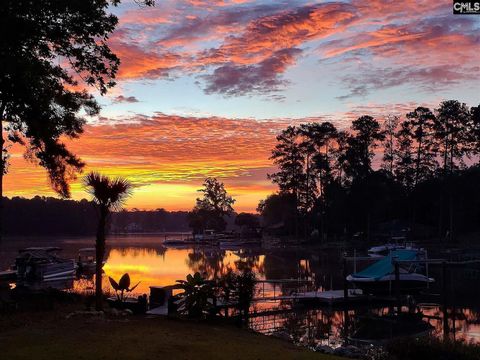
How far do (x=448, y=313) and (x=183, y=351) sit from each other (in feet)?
66.1

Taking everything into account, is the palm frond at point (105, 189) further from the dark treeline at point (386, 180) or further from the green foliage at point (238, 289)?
the dark treeline at point (386, 180)

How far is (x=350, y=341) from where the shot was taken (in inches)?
785

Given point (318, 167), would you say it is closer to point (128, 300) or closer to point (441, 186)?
point (441, 186)

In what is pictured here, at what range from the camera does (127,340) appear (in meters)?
12.1

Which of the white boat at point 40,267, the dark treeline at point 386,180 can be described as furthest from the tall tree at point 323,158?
the white boat at point 40,267

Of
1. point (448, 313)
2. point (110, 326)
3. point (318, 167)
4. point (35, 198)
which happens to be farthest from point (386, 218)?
point (35, 198)

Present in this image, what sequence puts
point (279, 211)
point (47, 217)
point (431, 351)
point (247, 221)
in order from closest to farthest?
point (431, 351), point (247, 221), point (279, 211), point (47, 217)

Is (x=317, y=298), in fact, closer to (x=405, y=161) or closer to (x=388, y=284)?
(x=388, y=284)

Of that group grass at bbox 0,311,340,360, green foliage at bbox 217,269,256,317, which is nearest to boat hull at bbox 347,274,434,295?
green foliage at bbox 217,269,256,317

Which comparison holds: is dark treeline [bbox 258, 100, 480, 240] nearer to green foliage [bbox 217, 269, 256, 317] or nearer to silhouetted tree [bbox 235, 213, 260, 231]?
silhouetted tree [bbox 235, 213, 260, 231]

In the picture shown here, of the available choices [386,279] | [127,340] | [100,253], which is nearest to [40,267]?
[100,253]

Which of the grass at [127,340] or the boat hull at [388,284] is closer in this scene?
the grass at [127,340]

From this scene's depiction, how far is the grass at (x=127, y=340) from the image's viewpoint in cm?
1066

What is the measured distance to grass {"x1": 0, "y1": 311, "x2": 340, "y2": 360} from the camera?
10664 mm
